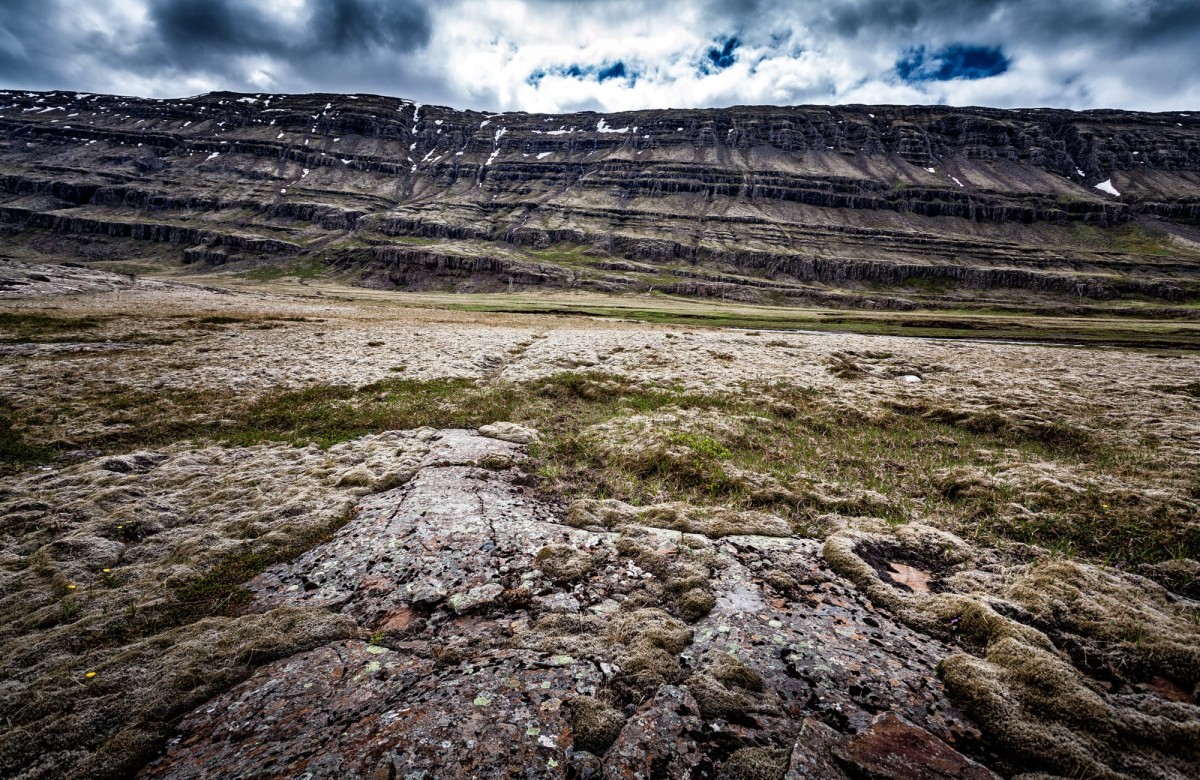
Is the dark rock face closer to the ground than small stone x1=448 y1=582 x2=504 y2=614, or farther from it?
farther from it

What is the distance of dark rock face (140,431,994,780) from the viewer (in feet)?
15.9

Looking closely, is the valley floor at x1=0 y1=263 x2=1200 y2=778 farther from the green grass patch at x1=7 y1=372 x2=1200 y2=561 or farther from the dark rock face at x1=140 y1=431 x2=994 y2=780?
the green grass patch at x1=7 y1=372 x2=1200 y2=561

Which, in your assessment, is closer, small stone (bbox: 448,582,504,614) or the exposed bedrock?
the exposed bedrock

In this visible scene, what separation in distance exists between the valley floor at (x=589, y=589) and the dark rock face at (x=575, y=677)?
43 millimetres

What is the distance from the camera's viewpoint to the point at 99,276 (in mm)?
78500

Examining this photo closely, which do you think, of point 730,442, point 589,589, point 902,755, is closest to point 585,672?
point 589,589

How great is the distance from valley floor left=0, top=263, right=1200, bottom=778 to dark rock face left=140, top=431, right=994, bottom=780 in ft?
0.14

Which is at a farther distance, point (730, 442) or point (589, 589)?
point (730, 442)

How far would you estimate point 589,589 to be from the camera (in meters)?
8.12

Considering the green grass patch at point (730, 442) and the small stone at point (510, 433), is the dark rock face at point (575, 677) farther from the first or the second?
the small stone at point (510, 433)

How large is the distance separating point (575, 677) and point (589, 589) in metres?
2.10

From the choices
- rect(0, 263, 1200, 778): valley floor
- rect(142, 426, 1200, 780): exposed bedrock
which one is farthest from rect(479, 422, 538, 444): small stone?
rect(142, 426, 1200, 780): exposed bedrock

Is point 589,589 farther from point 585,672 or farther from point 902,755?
point 902,755

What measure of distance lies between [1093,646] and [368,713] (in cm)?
1011
